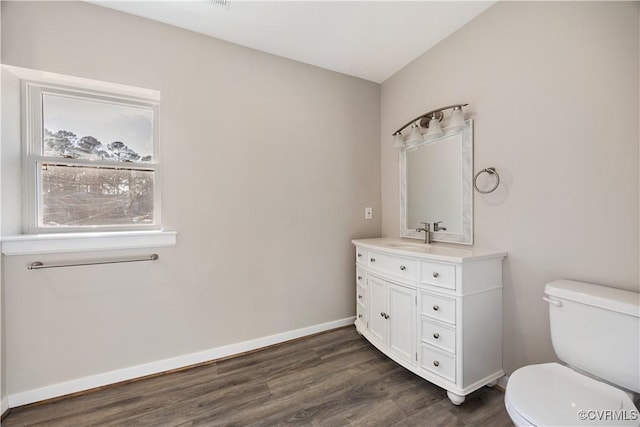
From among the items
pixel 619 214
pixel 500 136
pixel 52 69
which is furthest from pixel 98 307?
pixel 619 214

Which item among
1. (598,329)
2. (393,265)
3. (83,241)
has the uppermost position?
(83,241)

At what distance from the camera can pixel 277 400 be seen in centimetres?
157

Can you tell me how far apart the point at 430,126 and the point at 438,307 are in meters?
1.34

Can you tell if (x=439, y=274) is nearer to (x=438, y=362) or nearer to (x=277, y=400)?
(x=438, y=362)

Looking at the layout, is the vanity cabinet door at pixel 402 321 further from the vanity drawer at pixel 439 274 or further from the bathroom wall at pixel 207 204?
the bathroom wall at pixel 207 204

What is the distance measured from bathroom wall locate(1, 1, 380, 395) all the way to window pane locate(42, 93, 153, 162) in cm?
19

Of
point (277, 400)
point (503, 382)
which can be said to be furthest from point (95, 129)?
point (503, 382)

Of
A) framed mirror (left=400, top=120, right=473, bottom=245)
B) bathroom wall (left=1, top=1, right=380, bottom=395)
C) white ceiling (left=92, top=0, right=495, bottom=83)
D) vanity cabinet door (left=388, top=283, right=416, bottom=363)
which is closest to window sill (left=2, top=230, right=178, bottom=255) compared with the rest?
bathroom wall (left=1, top=1, right=380, bottom=395)

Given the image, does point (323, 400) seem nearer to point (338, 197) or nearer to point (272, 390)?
point (272, 390)

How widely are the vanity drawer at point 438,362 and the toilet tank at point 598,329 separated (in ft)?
1.69

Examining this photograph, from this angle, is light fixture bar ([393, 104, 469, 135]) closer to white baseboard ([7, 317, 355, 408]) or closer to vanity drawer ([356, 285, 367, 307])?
vanity drawer ([356, 285, 367, 307])

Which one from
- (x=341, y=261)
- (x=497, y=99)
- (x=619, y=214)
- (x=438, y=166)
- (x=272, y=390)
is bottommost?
(x=272, y=390)

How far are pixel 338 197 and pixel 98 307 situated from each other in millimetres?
2005

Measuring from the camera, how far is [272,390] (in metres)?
1.66
